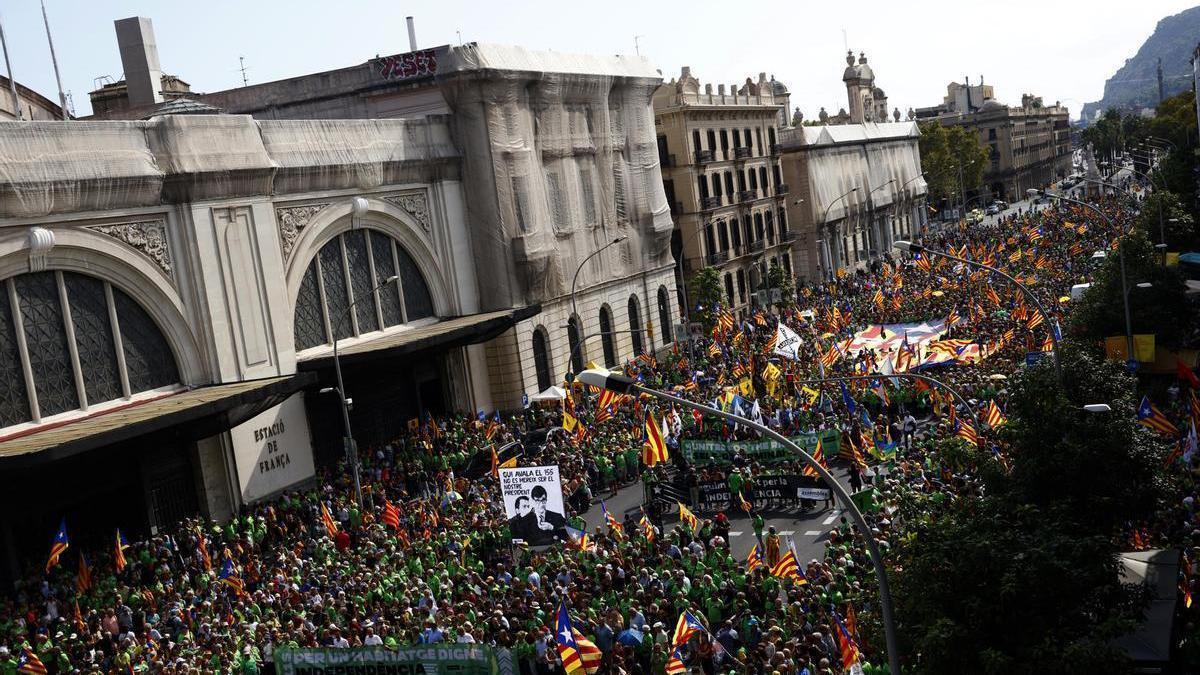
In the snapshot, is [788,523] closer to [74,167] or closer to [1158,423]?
[1158,423]

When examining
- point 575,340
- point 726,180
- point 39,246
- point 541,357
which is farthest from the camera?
point 726,180

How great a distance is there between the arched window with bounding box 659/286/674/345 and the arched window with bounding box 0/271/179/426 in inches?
1227

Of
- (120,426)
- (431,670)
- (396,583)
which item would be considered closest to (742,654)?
(431,670)

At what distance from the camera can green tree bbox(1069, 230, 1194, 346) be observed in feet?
122

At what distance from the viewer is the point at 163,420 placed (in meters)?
30.8

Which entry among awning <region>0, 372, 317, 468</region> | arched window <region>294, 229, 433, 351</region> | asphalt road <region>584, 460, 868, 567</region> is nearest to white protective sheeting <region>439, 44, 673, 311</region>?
arched window <region>294, 229, 433, 351</region>

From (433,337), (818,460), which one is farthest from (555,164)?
(818,460)

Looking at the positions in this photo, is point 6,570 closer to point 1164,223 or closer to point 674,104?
point 1164,223

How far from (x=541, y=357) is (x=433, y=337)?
10.8m

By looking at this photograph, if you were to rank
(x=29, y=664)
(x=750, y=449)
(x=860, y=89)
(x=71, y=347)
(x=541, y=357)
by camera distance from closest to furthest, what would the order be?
(x=29, y=664) → (x=71, y=347) → (x=750, y=449) → (x=541, y=357) → (x=860, y=89)

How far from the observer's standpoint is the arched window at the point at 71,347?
32000 millimetres

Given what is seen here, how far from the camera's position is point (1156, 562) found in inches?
716

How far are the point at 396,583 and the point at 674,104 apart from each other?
171 feet

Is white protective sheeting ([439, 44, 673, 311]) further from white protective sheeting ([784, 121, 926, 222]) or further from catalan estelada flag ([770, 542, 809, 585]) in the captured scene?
white protective sheeting ([784, 121, 926, 222])
